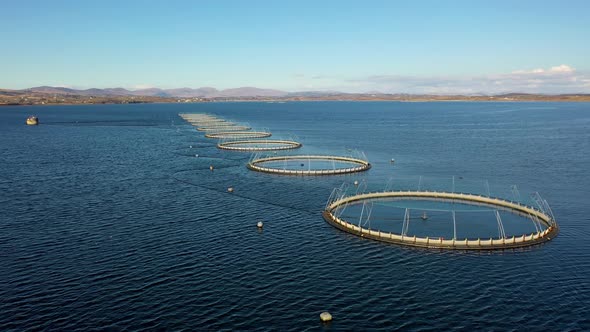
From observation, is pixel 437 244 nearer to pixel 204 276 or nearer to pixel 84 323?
pixel 204 276

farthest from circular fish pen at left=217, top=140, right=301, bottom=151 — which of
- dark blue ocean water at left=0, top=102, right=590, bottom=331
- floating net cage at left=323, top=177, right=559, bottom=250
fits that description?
floating net cage at left=323, top=177, right=559, bottom=250

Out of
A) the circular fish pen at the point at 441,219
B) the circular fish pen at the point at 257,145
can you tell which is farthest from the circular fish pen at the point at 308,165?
the circular fish pen at the point at 441,219

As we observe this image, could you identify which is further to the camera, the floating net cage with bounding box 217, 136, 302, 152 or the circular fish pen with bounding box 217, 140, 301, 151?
the circular fish pen with bounding box 217, 140, 301, 151

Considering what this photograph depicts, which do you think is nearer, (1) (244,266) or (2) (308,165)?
(1) (244,266)

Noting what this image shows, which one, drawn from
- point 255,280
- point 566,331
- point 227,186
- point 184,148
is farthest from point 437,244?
point 184,148

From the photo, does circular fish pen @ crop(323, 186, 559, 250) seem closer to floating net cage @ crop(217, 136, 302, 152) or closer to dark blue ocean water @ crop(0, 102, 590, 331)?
dark blue ocean water @ crop(0, 102, 590, 331)

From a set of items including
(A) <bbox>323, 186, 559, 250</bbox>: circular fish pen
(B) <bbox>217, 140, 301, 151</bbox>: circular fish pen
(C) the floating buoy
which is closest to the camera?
(C) the floating buoy

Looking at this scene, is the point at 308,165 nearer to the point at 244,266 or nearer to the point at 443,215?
the point at 443,215

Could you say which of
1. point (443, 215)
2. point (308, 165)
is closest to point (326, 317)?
point (443, 215)
